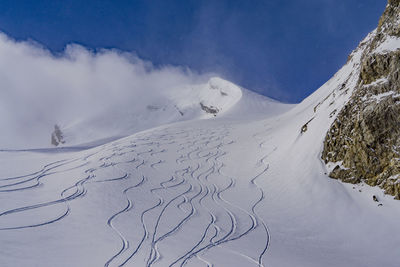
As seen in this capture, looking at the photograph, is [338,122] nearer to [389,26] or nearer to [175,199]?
[389,26]

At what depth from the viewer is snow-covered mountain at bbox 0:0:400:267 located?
237 inches

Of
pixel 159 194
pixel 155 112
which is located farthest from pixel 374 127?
pixel 155 112

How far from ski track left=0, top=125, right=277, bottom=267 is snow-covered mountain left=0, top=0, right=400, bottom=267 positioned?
0.14 feet

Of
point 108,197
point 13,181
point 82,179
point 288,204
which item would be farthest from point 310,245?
point 13,181

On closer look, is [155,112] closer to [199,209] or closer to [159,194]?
[159,194]

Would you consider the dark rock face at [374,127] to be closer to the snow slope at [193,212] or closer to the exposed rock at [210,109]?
the snow slope at [193,212]

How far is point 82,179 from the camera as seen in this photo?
10.5 m

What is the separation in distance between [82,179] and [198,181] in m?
4.90

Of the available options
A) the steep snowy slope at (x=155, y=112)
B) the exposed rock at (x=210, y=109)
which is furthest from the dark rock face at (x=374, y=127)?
the exposed rock at (x=210, y=109)

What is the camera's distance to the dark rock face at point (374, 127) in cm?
882

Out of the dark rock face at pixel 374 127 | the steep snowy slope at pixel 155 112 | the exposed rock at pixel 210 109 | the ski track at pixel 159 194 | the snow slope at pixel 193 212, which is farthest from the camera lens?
the steep snowy slope at pixel 155 112

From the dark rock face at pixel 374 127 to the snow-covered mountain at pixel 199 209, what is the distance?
23cm

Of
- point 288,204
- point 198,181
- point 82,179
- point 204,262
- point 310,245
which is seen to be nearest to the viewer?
point 204,262

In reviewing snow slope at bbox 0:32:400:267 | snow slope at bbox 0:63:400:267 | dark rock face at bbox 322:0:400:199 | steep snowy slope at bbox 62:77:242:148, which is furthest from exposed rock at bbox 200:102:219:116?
dark rock face at bbox 322:0:400:199
